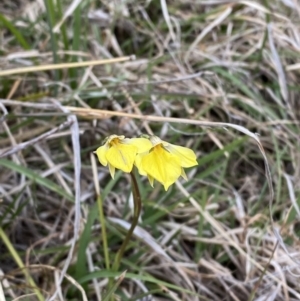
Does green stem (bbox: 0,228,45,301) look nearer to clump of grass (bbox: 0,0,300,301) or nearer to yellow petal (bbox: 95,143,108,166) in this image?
clump of grass (bbox: 0,0,300,301)

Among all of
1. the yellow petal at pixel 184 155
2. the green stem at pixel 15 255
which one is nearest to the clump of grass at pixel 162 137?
the green stem at pixel 15 255

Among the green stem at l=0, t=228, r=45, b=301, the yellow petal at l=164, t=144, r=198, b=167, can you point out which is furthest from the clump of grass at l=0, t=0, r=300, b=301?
the yellow petal at l=164, t=144, r=198, b=167

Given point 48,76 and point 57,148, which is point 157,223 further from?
point 48,76

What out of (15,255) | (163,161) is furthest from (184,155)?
(15,255)

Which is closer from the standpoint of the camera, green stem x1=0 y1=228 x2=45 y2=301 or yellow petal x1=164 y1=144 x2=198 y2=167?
yellow petal x1=164 y1=144 x2=198 y2=167

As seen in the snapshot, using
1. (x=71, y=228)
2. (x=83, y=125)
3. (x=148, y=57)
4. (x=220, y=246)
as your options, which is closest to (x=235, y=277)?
(x=220, y=246)

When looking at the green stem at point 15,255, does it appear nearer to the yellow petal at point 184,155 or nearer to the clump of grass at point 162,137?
the clump of grass at point 162,137

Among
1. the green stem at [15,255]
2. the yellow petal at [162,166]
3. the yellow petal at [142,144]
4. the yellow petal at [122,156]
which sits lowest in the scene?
the green stem at [15,255]

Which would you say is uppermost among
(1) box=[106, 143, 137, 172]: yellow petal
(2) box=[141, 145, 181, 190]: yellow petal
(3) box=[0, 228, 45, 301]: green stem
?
(1) box=[106, 143, 137, 172]: yellow petal
